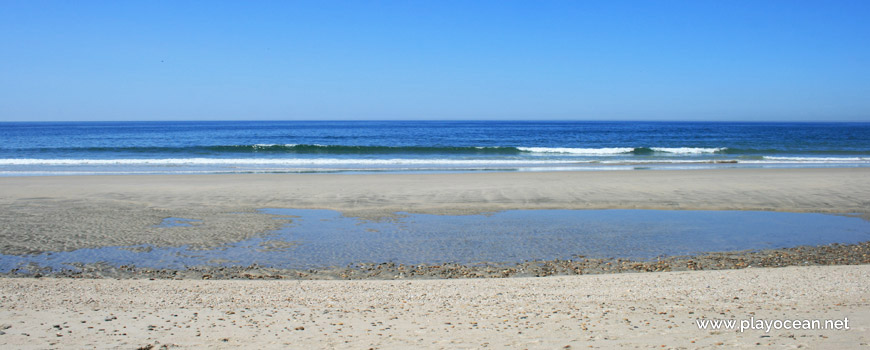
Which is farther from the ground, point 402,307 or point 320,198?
point 402,307

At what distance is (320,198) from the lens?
14094 millimetres

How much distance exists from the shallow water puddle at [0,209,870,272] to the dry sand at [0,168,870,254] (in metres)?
0.68

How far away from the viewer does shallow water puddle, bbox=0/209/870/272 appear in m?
8.05

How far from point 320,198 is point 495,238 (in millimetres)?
6168

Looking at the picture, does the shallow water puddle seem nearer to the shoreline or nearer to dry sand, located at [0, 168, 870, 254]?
the shoreline

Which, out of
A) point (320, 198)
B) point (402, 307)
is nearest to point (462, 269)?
point (402, 307)

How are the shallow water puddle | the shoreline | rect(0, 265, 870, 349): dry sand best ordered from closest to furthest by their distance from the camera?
rect(0, 265, 870, 349): dry sand
the shoreline
the shallow water puddle

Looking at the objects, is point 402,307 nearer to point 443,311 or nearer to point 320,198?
point 443,311

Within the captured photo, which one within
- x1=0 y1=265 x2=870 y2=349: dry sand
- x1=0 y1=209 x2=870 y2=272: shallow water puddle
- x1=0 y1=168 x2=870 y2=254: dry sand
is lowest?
x1=0 y1=209 x2=870 y2=272: shallow water puddle

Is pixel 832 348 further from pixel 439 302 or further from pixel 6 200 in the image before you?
pixel 6 200

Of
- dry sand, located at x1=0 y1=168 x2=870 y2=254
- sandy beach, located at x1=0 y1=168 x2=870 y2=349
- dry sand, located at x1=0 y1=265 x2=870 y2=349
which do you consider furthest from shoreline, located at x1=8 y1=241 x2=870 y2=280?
dry sand, located at x1=0 y1=168 x2=870 y2=254

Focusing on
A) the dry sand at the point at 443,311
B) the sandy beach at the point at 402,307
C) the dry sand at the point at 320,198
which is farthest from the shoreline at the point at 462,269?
the dry sand at the point at 320,198

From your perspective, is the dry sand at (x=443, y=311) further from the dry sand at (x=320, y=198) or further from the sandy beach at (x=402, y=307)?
the dry sand at (x=320, y=198)

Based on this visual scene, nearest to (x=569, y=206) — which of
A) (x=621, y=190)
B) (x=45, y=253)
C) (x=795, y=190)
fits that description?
(x=621, y=190)
